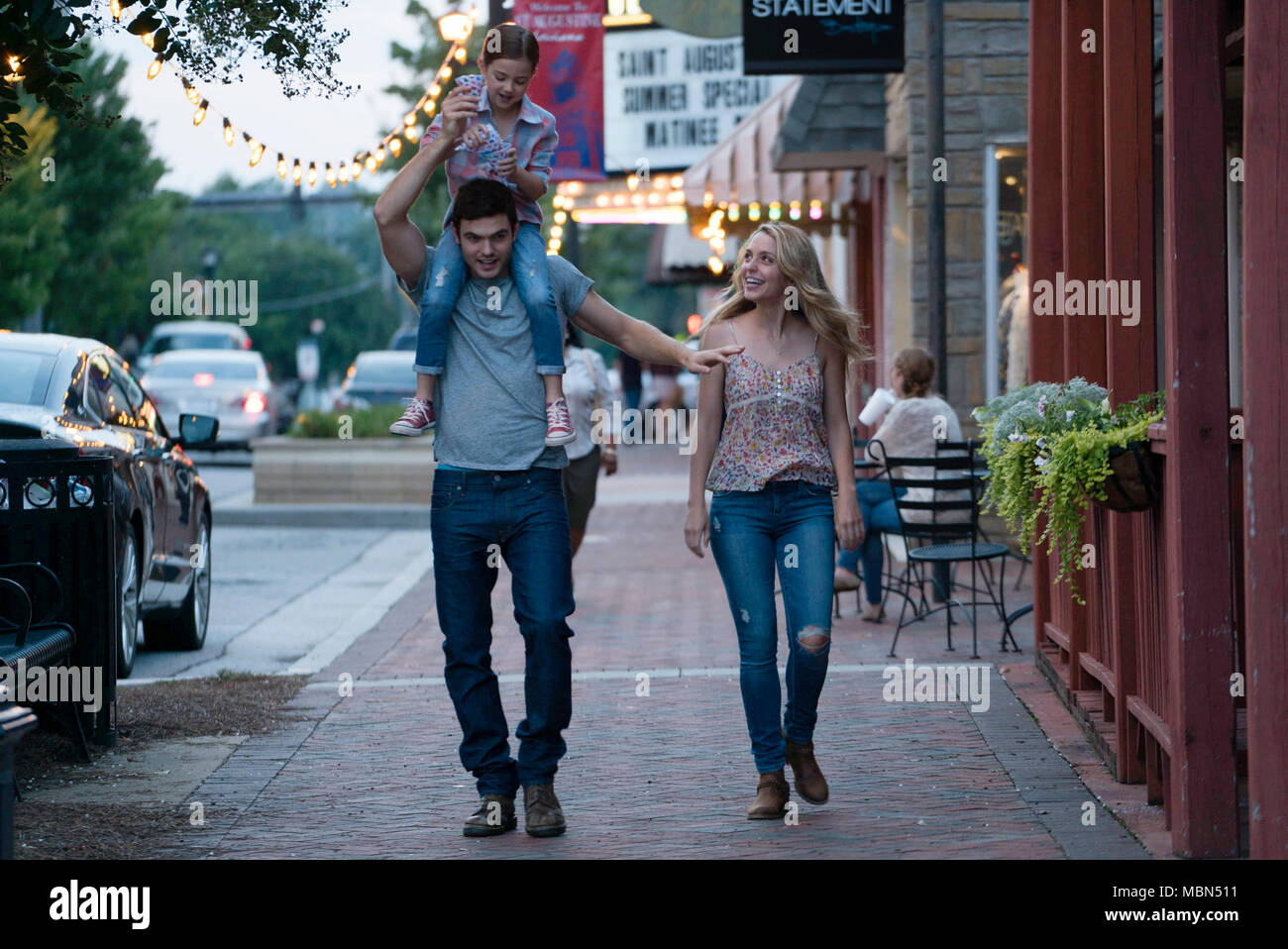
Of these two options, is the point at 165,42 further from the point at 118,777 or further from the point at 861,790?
the point at 861,790

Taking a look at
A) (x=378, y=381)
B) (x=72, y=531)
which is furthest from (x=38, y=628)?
(x=378, y=381)

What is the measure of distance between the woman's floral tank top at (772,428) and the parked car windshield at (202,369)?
22.7m

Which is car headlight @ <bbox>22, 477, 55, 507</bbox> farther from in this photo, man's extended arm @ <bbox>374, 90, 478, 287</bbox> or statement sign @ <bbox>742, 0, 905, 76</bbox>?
statement sign @ <bbox>742, 0, 905, 76</bbox>

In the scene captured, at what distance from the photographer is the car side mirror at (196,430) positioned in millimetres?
9641

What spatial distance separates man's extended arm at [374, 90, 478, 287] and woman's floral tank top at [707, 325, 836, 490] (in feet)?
3.59

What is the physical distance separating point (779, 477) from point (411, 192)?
4.77ft

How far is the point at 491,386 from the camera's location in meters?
5.47

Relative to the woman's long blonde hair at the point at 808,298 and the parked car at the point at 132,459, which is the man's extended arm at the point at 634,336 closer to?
the woman's long blonde hair at the point at 808,298

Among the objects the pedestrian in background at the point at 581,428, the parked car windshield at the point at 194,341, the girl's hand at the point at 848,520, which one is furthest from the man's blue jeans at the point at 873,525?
the parked car windshield at the point at 194,341

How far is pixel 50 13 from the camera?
571 cm

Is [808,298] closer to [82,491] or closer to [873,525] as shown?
[82,491]
